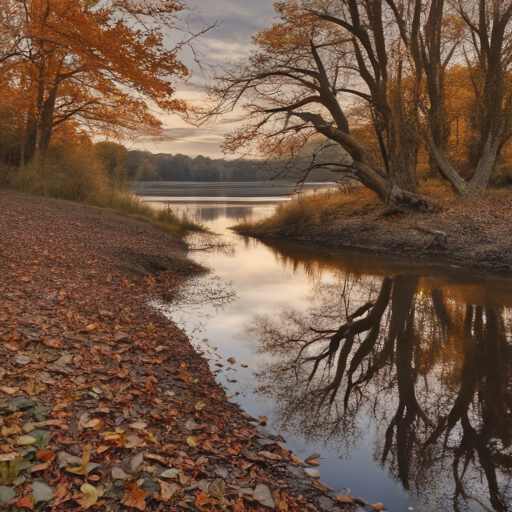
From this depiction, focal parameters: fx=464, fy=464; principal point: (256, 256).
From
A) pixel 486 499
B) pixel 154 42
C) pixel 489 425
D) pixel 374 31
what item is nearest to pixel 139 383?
pixel 486 499

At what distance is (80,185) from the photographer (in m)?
20.9

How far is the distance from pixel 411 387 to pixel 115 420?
3.89m

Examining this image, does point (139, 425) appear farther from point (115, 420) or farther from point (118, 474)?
point (118, 474)

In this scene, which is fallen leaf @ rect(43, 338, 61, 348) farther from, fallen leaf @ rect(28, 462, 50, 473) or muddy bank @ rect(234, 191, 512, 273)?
muddy bank @ rect(234, 191, 512, 273)

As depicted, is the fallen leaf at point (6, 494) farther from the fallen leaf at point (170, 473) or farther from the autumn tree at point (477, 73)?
the autumn tree at point (477, 73)

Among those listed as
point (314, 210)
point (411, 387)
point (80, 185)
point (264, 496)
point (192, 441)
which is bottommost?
point (411, 387)

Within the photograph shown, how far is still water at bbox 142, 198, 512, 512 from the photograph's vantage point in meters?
4.36

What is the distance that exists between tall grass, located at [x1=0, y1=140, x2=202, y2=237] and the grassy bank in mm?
5296

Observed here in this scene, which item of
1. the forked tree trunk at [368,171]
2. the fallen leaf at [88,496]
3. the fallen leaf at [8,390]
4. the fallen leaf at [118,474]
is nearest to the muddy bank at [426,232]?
the forked tree trunk at [368,171]

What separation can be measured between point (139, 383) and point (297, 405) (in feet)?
6.29

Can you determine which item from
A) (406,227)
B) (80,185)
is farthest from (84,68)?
(406,227)

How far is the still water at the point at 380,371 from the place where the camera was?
4.36m

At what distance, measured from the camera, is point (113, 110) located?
2206cm

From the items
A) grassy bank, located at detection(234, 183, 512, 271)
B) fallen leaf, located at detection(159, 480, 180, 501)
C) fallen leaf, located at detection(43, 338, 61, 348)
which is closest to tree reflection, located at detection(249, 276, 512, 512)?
fallen leaf, located at detection(159, 480, 180, 501)
